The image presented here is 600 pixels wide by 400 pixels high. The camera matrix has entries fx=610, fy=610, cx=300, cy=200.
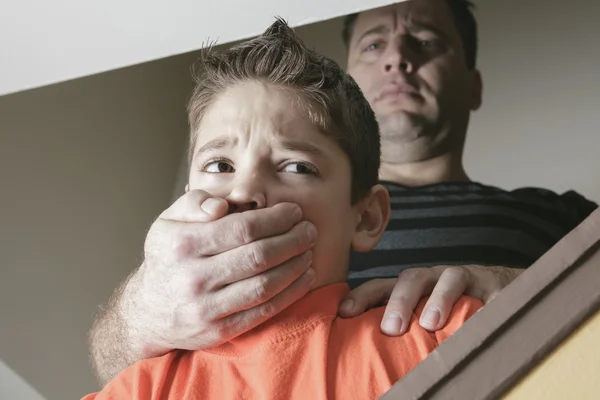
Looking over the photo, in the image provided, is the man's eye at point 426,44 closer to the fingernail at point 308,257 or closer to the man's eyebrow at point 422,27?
the man's eyebrow at point 422,27

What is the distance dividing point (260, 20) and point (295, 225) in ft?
1.04

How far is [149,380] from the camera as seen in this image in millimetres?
644

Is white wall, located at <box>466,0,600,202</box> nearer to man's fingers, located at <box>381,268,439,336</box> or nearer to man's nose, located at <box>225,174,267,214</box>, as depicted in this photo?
man's fingers, located at <box>381,268,439,336</box>

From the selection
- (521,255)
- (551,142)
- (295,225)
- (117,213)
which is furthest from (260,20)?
(551,142)

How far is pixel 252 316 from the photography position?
0.62 m

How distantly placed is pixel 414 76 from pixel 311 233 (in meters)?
0.90

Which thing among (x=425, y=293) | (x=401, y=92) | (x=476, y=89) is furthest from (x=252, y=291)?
(x=476, y=89)

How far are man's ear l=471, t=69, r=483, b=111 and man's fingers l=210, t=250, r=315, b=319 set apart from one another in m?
1.12

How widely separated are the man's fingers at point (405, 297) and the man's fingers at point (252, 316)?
0.11m

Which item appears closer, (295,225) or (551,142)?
(295,225)

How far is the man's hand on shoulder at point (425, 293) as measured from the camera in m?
0.63

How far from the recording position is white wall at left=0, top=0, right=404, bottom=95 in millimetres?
796

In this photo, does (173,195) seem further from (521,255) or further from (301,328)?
(301,328)

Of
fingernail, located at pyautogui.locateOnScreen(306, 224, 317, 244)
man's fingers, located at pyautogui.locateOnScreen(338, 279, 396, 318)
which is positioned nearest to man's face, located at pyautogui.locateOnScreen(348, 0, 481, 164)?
man's fingers, located at pyautogui.locateOnScreen(338, 279, 396, 318)
